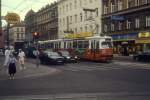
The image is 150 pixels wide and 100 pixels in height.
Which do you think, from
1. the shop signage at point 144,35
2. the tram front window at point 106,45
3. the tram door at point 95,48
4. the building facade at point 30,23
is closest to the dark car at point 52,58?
the tram door at point 95,48

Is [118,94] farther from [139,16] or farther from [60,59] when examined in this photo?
[139,16]

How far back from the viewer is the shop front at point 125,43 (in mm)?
56969

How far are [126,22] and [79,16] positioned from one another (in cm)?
1797

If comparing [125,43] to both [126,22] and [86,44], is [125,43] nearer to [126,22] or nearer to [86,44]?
[126,22]

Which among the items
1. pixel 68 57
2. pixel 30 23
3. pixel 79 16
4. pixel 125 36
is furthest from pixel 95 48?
pixel 30 23

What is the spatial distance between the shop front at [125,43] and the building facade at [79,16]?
509 cm

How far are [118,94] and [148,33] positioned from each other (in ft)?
127

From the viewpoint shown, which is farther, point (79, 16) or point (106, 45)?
point (79, 16)

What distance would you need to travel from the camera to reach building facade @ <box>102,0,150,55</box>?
53875mm

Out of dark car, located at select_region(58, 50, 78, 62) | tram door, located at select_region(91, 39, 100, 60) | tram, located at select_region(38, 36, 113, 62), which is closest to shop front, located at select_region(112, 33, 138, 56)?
A: tram, located at select_region(38, 36, 113, 62)

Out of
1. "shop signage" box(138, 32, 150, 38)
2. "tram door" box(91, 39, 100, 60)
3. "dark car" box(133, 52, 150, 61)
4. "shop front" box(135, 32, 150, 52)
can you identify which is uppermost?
"shop signage" box(138, 32, 150, 38)

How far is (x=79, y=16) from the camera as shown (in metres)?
74.8

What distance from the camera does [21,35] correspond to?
15138 centimetres

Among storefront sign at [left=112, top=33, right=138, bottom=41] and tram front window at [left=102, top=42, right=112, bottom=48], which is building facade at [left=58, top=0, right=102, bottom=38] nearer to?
storefront sign at [left=112, top=33, right=138, bottom=41]
